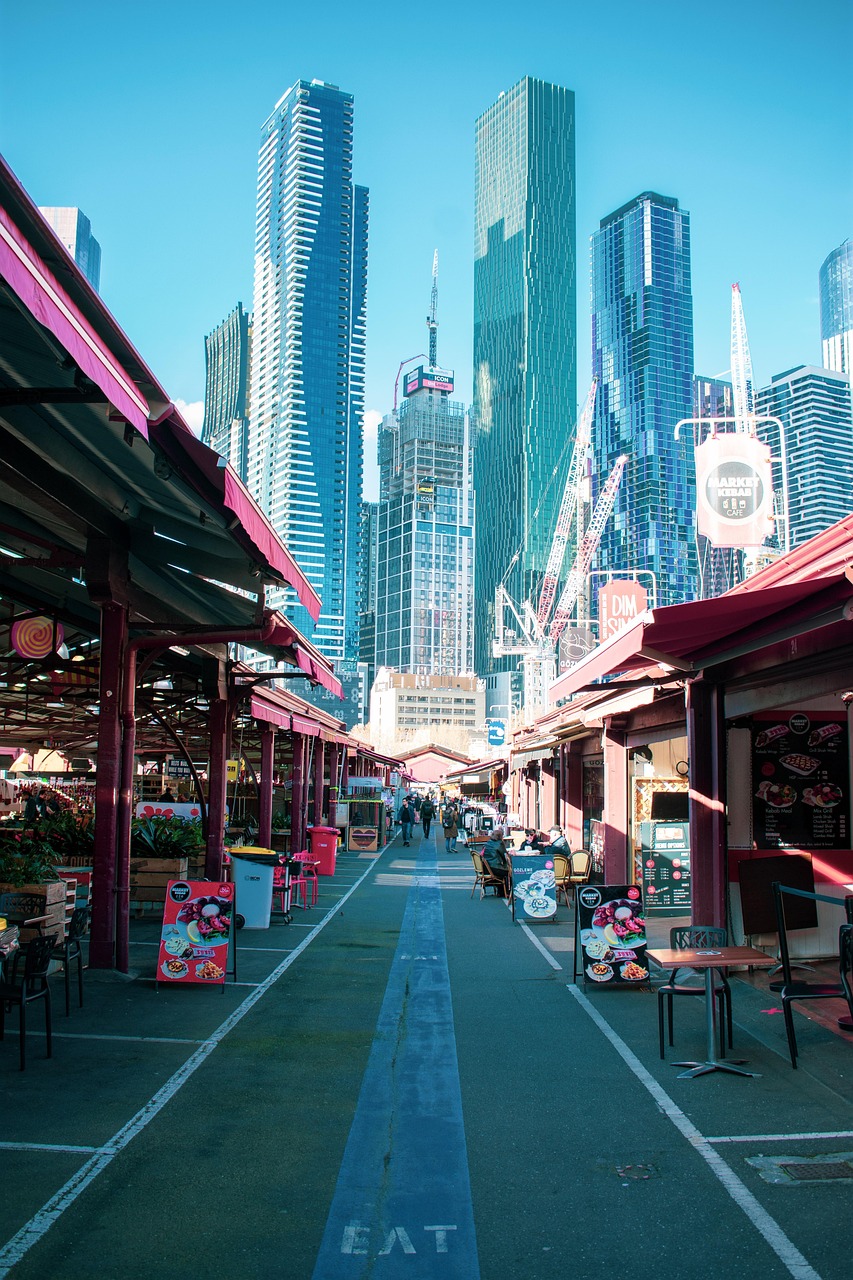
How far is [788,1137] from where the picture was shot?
565 cm

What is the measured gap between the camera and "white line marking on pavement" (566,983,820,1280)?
4202mm

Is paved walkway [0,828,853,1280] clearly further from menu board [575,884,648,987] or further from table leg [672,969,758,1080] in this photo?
Result: menu board [575,884,648,987]

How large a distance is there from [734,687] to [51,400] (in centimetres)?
781

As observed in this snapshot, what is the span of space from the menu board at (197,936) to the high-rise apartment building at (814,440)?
610ft

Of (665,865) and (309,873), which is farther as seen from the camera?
(309,873)

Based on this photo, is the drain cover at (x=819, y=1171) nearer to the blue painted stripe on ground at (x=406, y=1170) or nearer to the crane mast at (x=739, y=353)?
the blue painted stripe on ground at (x=406, y=1170)

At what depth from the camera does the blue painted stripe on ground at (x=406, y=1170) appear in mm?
4316

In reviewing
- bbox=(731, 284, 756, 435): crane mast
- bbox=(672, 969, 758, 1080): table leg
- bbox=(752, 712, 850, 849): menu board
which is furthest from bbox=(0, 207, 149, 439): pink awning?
bbox=(731, 284, 756, 435): crane mast

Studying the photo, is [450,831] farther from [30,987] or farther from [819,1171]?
[819,1171]

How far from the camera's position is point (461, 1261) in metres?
4.30

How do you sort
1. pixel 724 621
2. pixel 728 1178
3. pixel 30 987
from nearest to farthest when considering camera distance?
pixel 728 1178 < pixel 30 987 < pixel 724 621

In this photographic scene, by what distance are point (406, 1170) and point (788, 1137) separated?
216 cm

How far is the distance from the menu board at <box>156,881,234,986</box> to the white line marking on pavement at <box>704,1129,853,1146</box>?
5.59 meters

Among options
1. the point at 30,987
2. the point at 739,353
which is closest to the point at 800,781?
the point at 30,987
